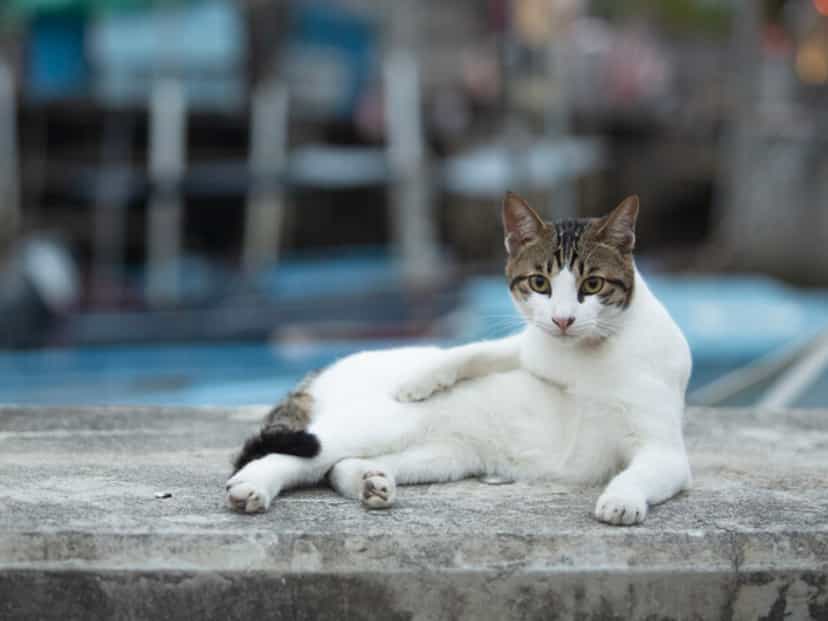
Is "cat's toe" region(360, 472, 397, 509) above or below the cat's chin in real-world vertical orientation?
below

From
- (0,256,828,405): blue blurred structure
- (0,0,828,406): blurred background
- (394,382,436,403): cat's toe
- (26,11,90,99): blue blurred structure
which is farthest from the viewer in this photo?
(26,11,90,99): blue blurred structure

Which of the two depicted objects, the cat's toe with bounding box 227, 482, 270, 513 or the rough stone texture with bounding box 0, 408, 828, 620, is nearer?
the rough stone texture with bounding box 0, 408, 828, 620

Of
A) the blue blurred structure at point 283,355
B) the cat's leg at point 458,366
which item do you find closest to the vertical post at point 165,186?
the blue blurred structure at point 283,355

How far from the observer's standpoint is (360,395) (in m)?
3.57

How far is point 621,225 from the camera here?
11.1 ft

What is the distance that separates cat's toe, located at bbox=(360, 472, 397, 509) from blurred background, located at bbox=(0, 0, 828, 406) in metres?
4.15

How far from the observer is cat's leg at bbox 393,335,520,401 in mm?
3590

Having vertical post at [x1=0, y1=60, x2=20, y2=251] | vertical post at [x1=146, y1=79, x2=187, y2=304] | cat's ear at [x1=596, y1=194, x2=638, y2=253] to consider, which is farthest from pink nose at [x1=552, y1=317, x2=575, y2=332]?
vertical post at [x1=0, y1=60, x2=20, y2=251]

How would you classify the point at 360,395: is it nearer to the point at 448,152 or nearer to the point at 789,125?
the point at 789,125

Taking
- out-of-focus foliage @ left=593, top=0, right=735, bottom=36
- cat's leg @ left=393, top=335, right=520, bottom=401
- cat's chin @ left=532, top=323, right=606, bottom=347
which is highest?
out-of-focus foliage @ left=593, top=0, right=735, bottom=36

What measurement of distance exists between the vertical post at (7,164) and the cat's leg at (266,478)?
41.6 ft

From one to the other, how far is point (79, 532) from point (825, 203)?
13.3 m

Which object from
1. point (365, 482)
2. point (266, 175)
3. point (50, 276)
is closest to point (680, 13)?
point (266, 175)

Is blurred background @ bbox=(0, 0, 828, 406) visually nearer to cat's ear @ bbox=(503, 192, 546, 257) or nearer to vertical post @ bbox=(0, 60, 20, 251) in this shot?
vertical post @ bbox=(0, 60, 20, 251)
